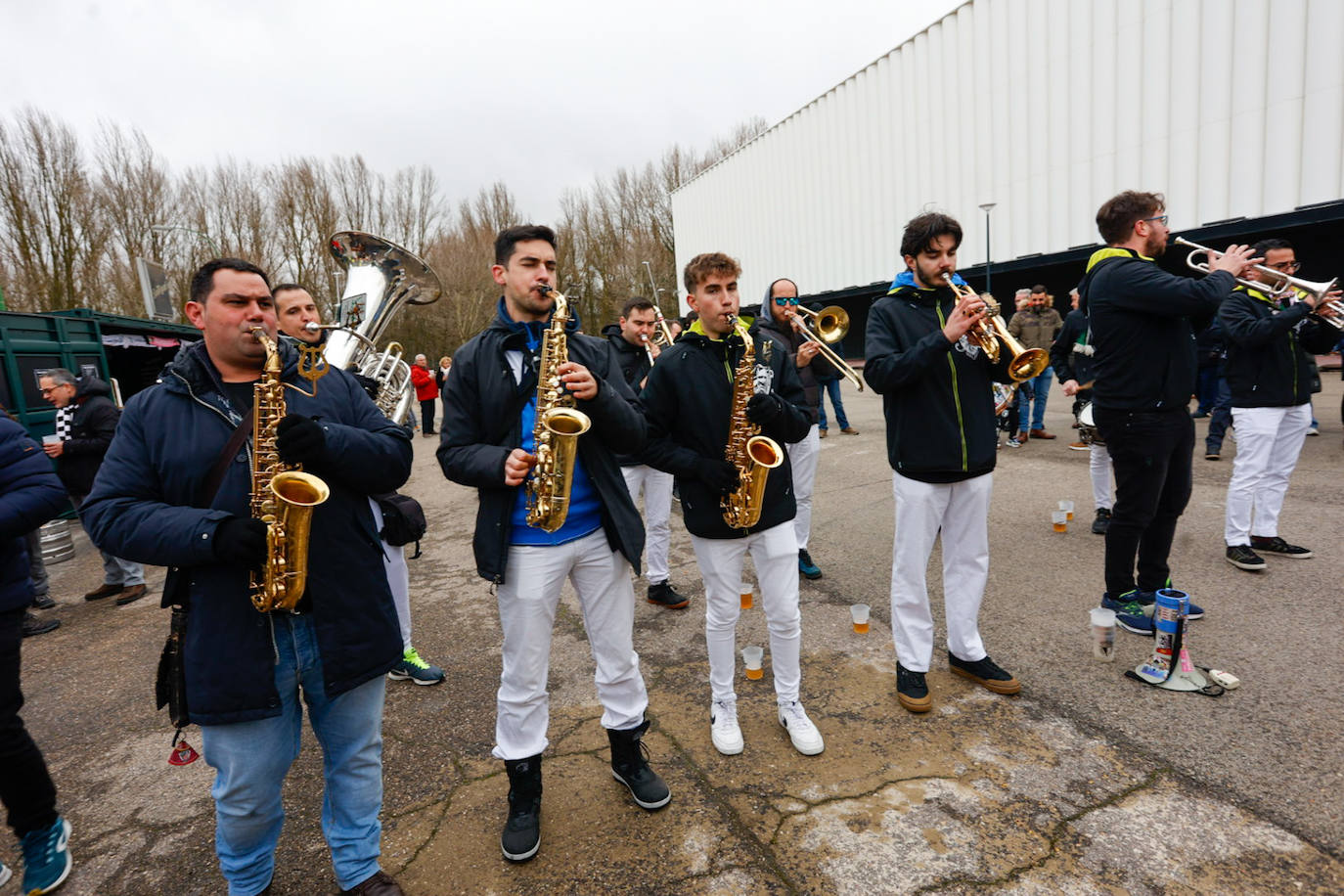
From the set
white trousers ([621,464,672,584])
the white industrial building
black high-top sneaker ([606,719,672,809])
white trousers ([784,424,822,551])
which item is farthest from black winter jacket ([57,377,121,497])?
the white industrial building

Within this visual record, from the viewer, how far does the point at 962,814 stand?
2.48m

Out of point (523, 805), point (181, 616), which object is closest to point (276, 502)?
point (181, 616)

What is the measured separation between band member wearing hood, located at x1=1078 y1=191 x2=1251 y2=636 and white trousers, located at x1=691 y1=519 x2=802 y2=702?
2.13m

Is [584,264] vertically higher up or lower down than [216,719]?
higher up

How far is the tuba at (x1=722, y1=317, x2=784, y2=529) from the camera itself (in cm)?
286

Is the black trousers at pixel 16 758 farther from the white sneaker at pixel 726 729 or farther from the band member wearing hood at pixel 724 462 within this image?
the white sneaker at pixel 726 729

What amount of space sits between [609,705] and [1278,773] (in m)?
2.62

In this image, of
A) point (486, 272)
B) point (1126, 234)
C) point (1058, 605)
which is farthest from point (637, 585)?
point (486, 272)

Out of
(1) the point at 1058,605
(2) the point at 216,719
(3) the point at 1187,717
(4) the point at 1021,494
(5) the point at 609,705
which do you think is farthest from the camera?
(4) the point at 1021,494

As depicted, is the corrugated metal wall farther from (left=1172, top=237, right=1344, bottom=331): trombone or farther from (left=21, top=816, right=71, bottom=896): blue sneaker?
(left=21, top=816, right=71, bottom=896): blue sneaker

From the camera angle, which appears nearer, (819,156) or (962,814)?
(962,814)

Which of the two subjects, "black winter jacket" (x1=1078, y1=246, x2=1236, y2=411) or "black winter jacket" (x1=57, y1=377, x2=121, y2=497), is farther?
"black winter jacket" (x1=57, y1=377, x2=121, y2=497)

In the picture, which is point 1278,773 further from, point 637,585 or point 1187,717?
point 637,585

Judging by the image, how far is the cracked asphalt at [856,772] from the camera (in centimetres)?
228
